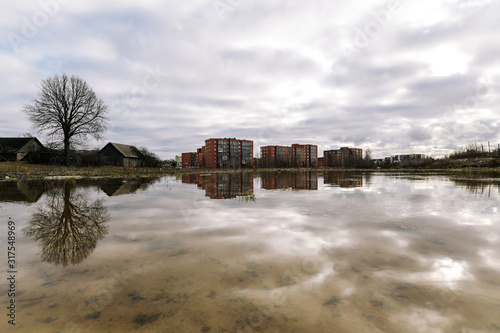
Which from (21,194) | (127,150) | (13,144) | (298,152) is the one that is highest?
(298,152)

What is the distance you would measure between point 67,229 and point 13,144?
167 feet

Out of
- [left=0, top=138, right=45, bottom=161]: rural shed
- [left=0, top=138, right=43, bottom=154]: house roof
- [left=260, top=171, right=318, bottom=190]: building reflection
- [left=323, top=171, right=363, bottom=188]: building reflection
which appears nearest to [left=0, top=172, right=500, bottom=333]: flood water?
[left=260, top=171, right=318, bottom=190]: building reflection

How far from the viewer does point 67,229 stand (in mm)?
5270

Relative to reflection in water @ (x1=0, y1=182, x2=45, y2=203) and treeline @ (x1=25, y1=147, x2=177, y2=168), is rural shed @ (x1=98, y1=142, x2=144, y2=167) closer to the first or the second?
treeline @ (x1=25, y1=147, x2=177, y2=168)

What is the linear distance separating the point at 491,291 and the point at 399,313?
1448mm

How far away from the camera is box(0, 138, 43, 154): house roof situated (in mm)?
37656

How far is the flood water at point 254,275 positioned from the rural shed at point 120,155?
47153mm

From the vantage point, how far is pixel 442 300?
8.75 feet

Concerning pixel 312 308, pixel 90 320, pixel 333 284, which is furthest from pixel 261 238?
pixel 90 320

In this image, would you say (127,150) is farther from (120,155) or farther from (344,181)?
(344,181)

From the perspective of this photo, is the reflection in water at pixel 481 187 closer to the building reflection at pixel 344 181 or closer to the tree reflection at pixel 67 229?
the building reflection at pixel 344 181

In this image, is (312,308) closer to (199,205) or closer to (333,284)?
(333,284)

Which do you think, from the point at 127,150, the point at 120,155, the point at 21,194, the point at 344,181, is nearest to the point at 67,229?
the point at 21,194

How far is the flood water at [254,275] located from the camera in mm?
2336
